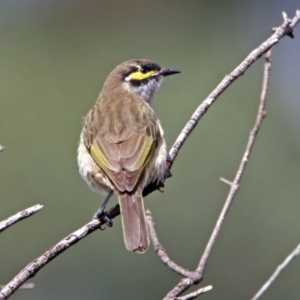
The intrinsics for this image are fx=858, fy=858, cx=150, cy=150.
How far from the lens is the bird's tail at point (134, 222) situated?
4879mm

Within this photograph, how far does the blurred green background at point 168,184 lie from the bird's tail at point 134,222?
4103 mm

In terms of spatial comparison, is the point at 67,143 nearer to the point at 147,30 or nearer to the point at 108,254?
the point at 108,254

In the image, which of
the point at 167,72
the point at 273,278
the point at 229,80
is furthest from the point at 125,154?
the point at 273,278

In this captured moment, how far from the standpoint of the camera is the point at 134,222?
508cm

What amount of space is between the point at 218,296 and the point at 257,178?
181cm

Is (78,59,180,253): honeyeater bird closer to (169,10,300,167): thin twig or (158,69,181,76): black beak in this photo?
(169,10,300,167): thin twig

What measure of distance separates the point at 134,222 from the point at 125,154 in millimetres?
675

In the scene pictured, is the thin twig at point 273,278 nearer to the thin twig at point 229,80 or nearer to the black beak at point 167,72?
the thin twig at point 229,80

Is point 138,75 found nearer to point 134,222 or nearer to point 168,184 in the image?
point 134,222

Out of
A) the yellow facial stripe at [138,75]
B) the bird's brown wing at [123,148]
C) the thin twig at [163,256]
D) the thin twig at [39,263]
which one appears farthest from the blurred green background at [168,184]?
the thin twig at [39,263]

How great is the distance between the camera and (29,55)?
14.8 metres

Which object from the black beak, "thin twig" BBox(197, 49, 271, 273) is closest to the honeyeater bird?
the black beak

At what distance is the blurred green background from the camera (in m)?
9.98

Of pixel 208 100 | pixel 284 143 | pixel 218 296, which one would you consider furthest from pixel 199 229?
pixel 208 100
